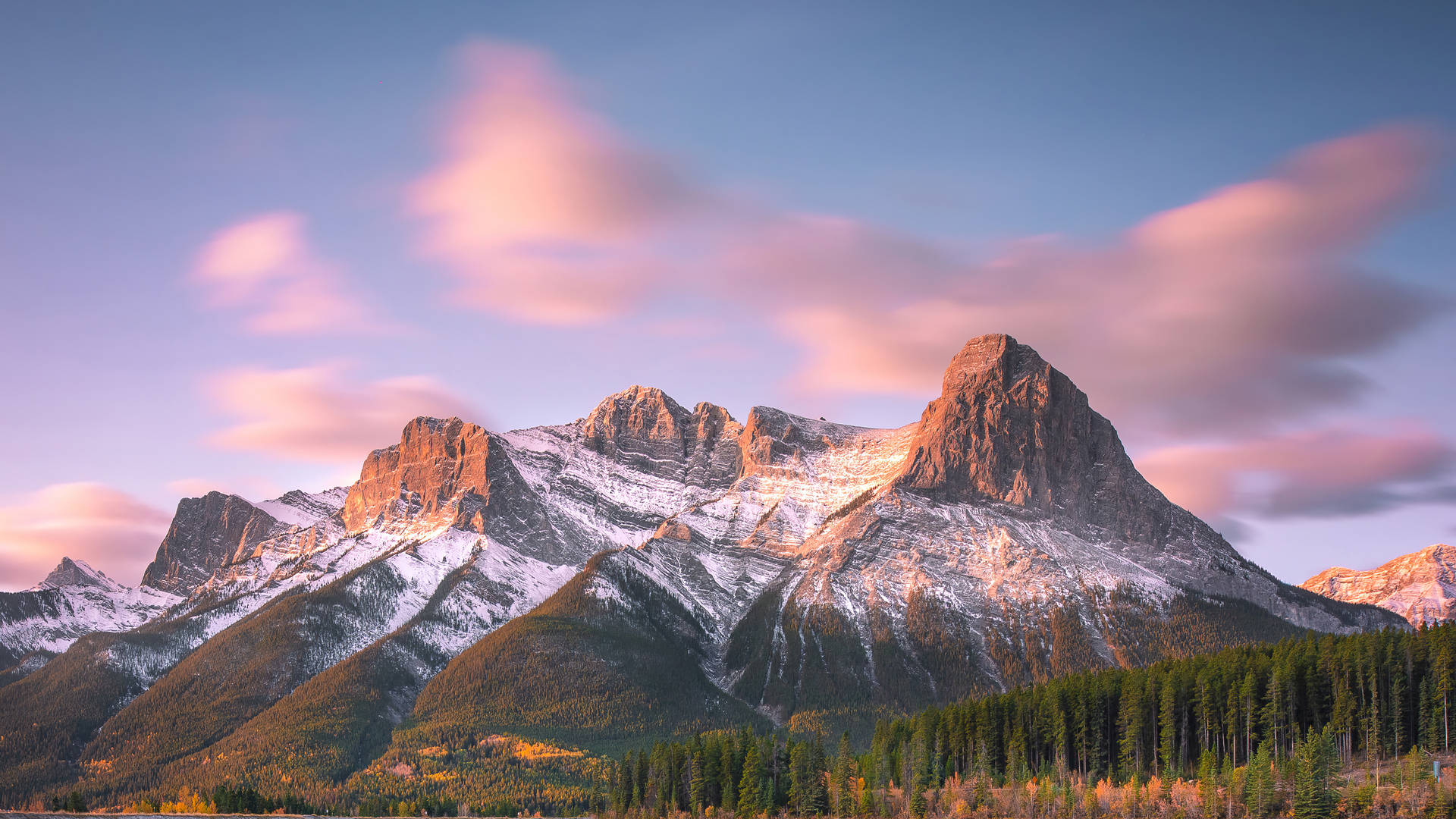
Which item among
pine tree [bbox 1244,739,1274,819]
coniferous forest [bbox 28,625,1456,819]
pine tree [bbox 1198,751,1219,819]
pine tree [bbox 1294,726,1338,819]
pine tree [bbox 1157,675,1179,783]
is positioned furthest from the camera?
pine tree [bbox 1157,675,1179,783]

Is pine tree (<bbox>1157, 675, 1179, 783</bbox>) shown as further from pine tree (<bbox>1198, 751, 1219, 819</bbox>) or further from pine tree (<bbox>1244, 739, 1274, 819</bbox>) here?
pine tree (<bbox>1244, 739, 1274, 819</bbox>)

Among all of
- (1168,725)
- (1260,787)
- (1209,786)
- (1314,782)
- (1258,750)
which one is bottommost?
(1209,786)

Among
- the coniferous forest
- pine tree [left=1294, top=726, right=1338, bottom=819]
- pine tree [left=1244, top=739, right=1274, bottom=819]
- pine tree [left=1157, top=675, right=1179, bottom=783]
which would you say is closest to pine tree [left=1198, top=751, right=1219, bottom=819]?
the coniferous forest

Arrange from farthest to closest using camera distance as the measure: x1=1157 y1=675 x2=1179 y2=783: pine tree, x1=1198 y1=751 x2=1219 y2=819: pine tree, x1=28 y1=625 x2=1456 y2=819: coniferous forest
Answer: x1=1157 y1=675 x2=1179 y2=783: pine tree → x1=1198 y1=751 x2=1219 y2=819: pine tree → x1=28 y1=625 x2=1456 y2=819: coniferous forest

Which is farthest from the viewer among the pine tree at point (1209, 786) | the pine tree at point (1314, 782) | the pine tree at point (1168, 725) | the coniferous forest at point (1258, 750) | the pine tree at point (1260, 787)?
the pine tree at point (1168, 725)

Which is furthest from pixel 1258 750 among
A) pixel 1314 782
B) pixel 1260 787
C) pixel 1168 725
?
pixel 1314 782

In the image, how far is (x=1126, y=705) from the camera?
646 feet

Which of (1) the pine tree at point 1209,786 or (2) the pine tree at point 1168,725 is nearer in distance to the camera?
(1) the pine tree at point 1209,786

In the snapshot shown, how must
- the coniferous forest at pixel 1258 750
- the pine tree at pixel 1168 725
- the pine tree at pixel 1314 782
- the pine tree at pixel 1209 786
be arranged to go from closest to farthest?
the pine tree at pixel 1314 782 < the coniferous forest at pixel 1258 750 < the pine tree at pixel 1209 786 < the pine tree at pixel 1168 725

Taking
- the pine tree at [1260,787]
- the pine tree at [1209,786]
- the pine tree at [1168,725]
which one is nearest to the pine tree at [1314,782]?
the pine tree at [1260,787]

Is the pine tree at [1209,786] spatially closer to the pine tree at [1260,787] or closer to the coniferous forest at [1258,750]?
the coniferous forest at [1258,750]

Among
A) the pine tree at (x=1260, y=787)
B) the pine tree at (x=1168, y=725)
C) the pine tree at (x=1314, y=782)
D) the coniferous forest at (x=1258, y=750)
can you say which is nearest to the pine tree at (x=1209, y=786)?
the coniferous forest at (x=1258, y=750)

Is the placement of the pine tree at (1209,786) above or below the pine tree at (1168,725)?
below

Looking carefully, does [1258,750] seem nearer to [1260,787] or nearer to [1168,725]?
[1260,787]
